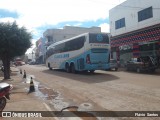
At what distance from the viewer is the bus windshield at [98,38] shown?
64.8ft

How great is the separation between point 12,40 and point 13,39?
117mm

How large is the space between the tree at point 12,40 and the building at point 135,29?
14.6 metres

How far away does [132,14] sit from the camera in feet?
100

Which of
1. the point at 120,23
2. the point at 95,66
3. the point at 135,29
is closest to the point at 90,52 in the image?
the point at 95,66

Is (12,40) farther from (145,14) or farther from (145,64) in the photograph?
(145,14)

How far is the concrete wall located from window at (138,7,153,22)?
37 centimetres

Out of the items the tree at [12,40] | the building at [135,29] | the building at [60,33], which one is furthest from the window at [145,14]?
the building at [60,33]

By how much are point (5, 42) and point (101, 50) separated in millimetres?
8231

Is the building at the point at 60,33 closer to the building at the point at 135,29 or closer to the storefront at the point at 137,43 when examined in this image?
the building at the point at 135,29

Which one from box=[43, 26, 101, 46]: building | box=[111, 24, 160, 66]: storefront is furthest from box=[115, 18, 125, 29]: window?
box=[43, 26, 101, 46]: building

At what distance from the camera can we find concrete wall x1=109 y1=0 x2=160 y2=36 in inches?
1023

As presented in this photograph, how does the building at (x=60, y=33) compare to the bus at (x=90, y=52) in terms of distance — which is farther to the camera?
the building at (x=60, y=33)

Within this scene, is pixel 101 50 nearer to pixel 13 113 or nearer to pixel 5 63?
pixel 5 63

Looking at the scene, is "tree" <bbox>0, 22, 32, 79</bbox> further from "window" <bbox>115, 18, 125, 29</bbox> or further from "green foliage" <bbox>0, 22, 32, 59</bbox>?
"window" <bbox>115, 18, 125, 29</bbox>
